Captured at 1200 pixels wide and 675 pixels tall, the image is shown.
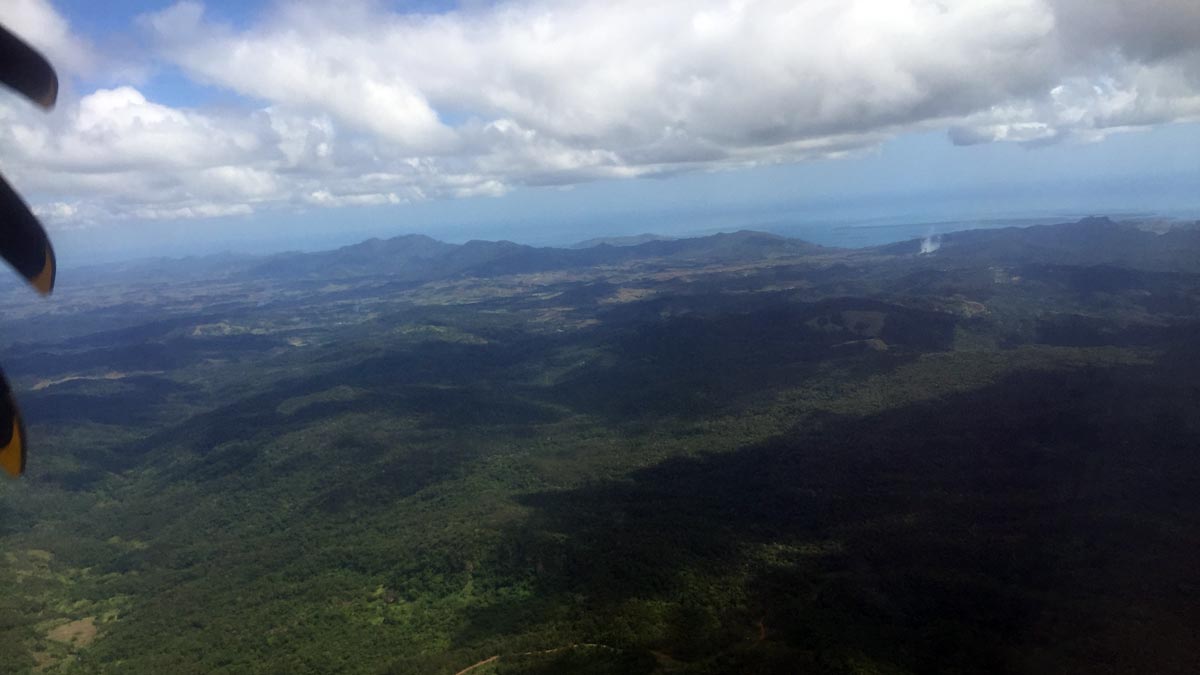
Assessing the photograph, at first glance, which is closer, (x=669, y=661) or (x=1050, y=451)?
(x=669, y=661)

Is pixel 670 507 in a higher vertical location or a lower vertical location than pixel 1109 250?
lower

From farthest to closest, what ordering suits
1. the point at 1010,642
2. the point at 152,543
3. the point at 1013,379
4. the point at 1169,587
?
1. the point at 1013,379
2. the point at 152,543
3. the point at 1169,587
4. the point at 1010,642

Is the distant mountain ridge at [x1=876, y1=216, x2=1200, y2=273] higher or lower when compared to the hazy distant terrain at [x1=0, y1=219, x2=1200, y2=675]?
Answer: higher

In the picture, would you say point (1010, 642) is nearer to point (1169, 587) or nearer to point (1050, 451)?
point (1169, 587)

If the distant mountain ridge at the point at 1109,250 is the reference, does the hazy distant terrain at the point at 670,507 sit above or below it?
below

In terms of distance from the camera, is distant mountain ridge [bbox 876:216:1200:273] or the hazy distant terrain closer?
the hazy distant terrain

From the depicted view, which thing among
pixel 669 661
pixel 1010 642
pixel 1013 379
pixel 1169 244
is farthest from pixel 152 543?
pixel 1169 244

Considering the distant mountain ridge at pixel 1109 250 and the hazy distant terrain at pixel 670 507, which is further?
the distant mountain ridge at pixel 1109 250

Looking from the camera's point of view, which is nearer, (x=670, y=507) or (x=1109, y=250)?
(x=670, y=507)
